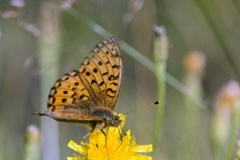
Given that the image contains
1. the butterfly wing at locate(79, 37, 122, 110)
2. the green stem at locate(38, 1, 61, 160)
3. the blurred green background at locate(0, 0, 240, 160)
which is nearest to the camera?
the butterfly wing at locate(79, 37, 122, 110)

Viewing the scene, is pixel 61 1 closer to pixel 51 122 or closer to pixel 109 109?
pixel 51 122

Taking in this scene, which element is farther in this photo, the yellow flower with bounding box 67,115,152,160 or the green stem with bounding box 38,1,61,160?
the green stem with bounding box 38,1,61,160

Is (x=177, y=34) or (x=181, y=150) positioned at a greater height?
(x=177, y=34)

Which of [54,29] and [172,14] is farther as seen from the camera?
[172,14]

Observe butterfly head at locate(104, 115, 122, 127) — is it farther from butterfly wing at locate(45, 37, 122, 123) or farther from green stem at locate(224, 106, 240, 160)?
green stem at locate(224, 106, 240, 160)

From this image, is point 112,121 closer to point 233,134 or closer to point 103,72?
point 103,72

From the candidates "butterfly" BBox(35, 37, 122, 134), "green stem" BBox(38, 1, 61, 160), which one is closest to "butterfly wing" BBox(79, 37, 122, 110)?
"butterfly" BBox(35, 37, 122, 134)

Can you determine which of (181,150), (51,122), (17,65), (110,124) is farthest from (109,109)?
(17,65)
